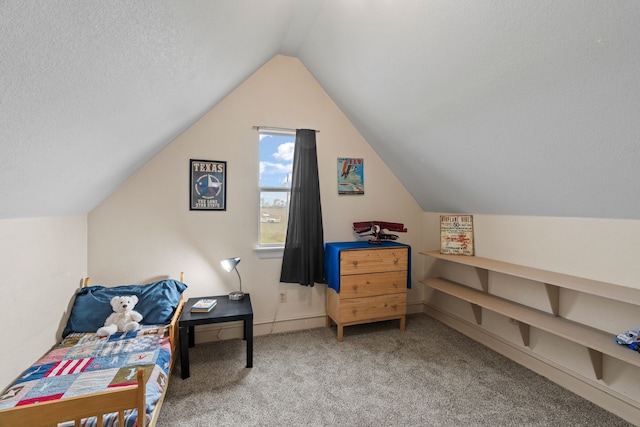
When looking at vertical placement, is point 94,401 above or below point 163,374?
above

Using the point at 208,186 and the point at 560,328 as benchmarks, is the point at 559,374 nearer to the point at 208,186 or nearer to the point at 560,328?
the point at 560,328

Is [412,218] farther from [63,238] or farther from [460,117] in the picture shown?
[63,238]

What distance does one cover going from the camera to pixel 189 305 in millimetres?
2496

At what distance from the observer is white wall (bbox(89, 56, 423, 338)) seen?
2.55 m

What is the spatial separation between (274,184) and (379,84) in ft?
4.54

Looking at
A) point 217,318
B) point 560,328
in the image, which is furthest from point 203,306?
point 560,328

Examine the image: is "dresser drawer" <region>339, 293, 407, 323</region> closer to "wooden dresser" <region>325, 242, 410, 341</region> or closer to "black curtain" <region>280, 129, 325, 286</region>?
"wooden dresser" <region>325, 242, 410, 341</region>

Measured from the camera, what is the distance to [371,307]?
2.86m

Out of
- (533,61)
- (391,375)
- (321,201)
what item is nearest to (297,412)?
(391,375)

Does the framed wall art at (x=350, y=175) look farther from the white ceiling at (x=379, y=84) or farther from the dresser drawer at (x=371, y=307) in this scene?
the dresser drawer at (x=371, y=307)

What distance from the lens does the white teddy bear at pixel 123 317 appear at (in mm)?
2109

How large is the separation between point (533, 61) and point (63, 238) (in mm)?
3065

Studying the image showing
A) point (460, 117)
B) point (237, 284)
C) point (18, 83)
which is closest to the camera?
point (18, 83)

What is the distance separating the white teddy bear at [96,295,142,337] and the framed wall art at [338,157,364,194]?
84.1 inches
